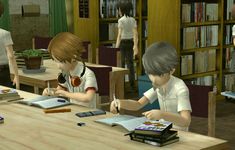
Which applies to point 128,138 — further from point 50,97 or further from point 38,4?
point 38,4

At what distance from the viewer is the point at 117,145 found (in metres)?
2.24

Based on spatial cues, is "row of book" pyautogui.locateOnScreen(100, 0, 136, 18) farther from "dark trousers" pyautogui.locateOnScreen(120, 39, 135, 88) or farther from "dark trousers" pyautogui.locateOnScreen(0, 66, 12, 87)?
"dark trousers" pyautogui.locateOnScreen(0, 66, 12, 87)

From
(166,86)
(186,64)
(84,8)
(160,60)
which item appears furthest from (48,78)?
(84,8)

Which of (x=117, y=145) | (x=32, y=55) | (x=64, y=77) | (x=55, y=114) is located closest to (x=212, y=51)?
(x=32, y=55)

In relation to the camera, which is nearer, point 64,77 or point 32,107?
point 32,107

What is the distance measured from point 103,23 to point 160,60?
482 centimetres

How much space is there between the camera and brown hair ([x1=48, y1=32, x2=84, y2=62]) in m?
3.09

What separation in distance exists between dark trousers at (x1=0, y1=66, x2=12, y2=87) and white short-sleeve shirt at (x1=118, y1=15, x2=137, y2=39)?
2711mm

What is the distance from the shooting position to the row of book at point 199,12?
611 cm

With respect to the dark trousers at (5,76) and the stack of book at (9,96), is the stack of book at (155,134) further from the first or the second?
the dark trousers at (5,76)

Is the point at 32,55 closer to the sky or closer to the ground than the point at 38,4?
closer to the ground

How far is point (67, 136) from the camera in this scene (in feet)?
7.93

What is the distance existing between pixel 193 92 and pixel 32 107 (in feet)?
3.43

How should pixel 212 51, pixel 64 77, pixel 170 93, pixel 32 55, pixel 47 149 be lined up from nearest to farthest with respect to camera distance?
pixel 47 149 < pixel 170 93 < pixel 64 77 < pixel 32 55 < pixel 212 51
